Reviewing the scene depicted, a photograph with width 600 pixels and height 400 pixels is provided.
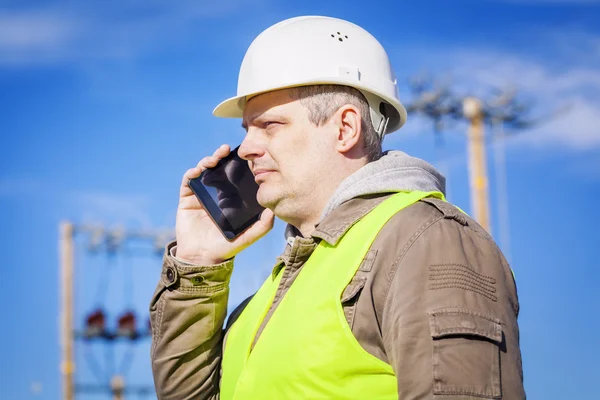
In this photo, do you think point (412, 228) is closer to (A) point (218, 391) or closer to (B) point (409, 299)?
(B) point (409, 299)

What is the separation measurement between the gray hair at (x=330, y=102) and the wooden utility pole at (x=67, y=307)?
20219mm

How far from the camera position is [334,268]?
322 centimetres

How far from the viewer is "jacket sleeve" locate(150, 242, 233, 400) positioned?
4.15 metres

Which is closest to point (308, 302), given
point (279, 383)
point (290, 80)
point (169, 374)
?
point (279, 383)

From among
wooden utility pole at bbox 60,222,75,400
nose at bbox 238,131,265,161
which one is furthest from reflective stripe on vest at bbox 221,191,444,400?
wooden utility pole at bbox 60,222,75,400

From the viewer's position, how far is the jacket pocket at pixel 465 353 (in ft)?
9.10

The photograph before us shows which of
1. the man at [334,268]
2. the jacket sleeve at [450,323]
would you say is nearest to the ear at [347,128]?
the man at [334,268]

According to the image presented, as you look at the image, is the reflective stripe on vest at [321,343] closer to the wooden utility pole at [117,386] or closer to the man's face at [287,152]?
the man's face at [287,152]

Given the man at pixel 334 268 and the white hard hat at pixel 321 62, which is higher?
the white hard hat at pixel 321 62

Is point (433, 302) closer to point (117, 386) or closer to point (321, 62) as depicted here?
point (321, 62)

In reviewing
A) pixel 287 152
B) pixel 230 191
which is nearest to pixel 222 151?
pixel 230 191

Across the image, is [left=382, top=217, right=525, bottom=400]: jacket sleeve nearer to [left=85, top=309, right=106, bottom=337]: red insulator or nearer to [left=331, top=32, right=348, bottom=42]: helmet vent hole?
[left=331, top=32, right=348, bottom=42]: helmet vent hole

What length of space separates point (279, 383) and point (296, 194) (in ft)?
2.89

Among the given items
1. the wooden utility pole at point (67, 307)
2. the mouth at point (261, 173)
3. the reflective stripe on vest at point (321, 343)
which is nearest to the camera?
the reflective stripe on vest at point (321, 343)
